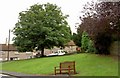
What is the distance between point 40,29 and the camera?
1818 inches

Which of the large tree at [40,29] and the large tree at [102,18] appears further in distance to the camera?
the large tree at [40,29]

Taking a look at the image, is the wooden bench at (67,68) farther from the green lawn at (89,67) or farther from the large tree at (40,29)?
the large tree at (40,29)

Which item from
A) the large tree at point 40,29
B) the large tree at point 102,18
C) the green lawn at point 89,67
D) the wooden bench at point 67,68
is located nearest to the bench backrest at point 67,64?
the wooden bench at point 67,68

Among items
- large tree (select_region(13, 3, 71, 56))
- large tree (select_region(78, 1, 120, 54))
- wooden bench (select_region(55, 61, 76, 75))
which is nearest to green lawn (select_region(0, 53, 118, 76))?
wooden bench (select_region(55, 61, 76, 75))

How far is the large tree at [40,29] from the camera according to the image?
46188 mm

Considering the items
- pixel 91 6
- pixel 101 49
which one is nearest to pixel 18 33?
pixel 101 49

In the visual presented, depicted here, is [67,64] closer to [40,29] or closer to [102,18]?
[102,18]

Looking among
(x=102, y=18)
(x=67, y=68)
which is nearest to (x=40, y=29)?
(x=102, y=18)

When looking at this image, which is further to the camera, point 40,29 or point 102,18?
point 40,29

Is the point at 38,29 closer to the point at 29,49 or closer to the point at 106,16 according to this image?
the point at 29,49

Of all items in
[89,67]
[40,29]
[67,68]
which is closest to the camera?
[67,68]

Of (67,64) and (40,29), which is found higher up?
(40,29)

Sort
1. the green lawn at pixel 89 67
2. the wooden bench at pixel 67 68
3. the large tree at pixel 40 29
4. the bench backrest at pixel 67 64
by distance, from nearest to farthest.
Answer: the green lawn at pixel 89 67
the wooden bench at pixel 67 68
the bench backrest at pixel 67 64
the large tree at pixel 40 29

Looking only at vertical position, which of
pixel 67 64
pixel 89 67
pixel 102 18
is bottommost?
pixel 89 67
